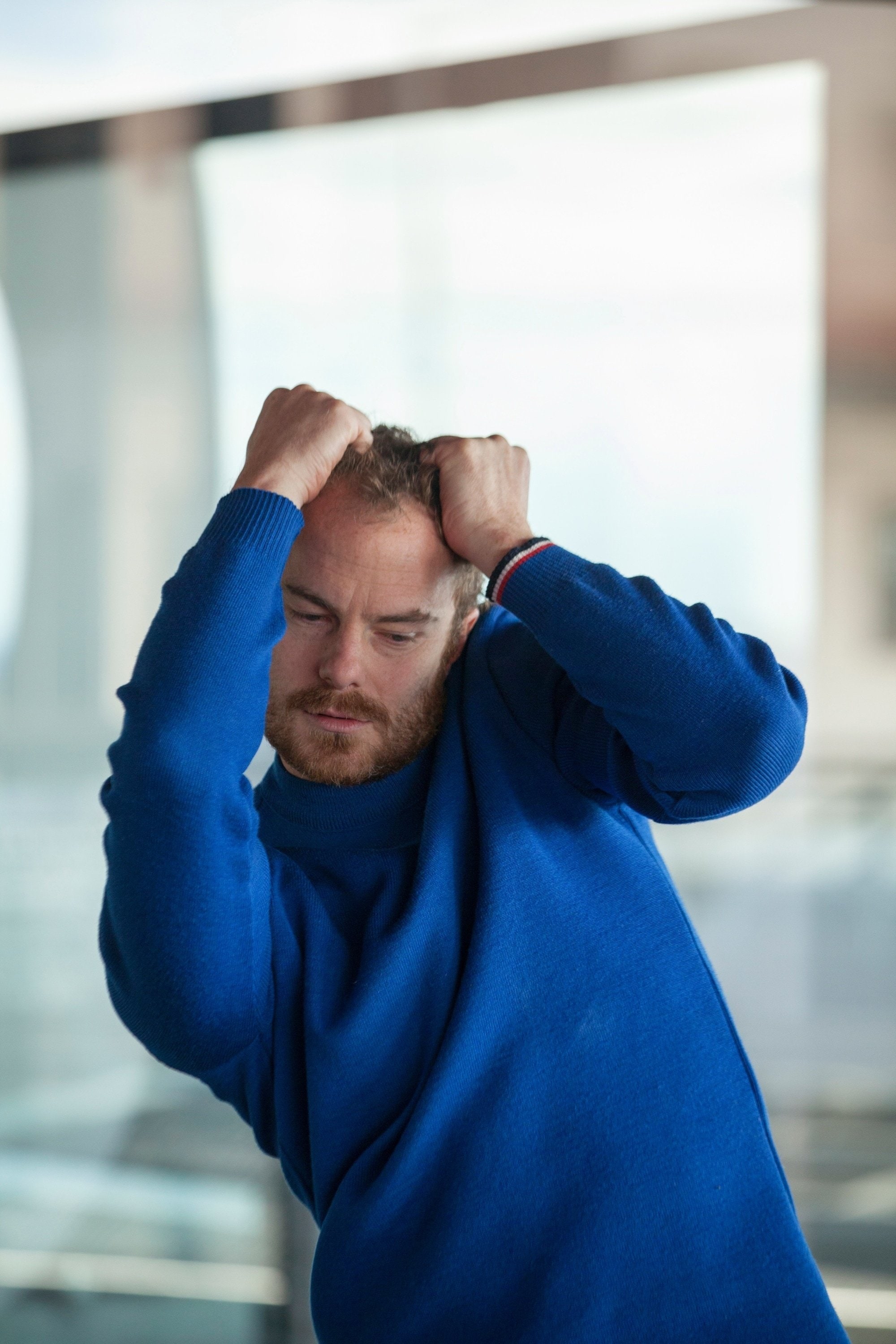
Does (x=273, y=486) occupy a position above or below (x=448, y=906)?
above

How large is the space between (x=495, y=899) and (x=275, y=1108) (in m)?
0.31

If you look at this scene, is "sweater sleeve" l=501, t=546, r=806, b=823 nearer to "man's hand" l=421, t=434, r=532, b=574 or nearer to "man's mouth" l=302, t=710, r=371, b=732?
"man's hand" l=421, t=434, r=532, b=574

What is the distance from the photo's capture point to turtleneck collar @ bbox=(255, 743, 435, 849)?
1.11 meters

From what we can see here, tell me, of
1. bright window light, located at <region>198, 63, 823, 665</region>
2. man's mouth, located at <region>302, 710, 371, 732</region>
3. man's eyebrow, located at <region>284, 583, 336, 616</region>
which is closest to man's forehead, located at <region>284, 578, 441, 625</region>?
man's eyebrow, located at <region>284, 583, 336, 616</region>

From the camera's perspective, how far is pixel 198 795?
90 cm

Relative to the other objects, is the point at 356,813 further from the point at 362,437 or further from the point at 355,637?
the point at 362,437

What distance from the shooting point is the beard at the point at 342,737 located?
108 centimetres

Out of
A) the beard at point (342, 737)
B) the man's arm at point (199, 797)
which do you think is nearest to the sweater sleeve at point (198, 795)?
the man's arm at point (199, 797)

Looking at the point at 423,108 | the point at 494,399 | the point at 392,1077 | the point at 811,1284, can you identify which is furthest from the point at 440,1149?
the point at 423,108

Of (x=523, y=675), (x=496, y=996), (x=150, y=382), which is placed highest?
(x=150, y=382)

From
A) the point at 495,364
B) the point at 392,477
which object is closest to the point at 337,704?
the point at 392,477

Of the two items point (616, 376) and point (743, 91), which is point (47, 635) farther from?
point (743, 91)

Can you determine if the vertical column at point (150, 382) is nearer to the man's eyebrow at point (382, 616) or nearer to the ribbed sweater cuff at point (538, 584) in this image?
the man's eyebrow at point (382, 616)

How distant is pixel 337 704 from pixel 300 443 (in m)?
0.26
